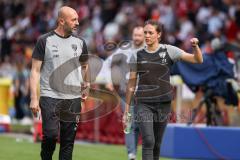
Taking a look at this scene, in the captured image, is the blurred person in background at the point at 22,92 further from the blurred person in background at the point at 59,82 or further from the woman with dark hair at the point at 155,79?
the blurred person in background at the point at 59,82

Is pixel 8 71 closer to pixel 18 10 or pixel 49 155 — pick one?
pixel 18 10

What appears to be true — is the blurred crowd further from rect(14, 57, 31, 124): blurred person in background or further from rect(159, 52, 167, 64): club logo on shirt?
rect(159, 52, 167, 64): club logo on shirt

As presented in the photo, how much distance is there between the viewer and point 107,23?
2758cm

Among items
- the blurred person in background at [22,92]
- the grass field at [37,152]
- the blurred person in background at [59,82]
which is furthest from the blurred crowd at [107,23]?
the blurred person in background at [59,82]

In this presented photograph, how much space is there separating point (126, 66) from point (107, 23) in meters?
13.9

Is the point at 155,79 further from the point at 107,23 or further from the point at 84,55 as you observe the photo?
the point at 107,23

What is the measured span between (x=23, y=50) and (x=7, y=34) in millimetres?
2824

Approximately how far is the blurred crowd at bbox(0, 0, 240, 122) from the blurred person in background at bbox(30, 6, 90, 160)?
6959 mm

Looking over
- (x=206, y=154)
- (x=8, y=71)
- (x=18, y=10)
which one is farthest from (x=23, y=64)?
(x=206, y=154)

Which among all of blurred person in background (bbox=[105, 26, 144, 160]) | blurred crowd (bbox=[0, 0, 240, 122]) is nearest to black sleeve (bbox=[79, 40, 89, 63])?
Result: blurred person in background (bbox=[105, 26, 144, 160])

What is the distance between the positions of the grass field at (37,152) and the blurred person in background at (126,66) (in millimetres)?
1180

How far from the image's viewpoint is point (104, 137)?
19.7m

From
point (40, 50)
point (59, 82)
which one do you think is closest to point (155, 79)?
point (59, 82)

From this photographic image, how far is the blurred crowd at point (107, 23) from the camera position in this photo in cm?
2284
